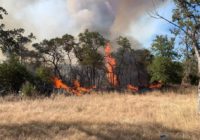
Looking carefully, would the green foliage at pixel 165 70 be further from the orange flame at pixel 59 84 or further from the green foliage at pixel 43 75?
the green foliage at pixel 43 75

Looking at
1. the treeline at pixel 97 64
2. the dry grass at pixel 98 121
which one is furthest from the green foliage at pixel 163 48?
the dry grass at pixel 98 121

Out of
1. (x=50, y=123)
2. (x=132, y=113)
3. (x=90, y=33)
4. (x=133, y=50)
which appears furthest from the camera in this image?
(x=133, y=50)

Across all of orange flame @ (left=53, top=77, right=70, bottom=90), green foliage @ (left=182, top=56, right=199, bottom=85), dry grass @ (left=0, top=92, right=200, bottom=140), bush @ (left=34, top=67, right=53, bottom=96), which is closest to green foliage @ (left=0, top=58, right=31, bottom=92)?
bush @ (left=34, top=67, right=53, bottom=96)

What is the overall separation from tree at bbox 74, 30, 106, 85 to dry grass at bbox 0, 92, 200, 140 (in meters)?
19.7

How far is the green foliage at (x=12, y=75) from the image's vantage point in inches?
1387

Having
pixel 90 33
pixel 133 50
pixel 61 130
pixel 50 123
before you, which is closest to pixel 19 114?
pixel 50 123

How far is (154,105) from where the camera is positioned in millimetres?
22312

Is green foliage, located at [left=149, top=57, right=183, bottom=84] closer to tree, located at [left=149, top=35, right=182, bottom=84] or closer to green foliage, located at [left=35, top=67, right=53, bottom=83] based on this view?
tree, located at [left=149, top=35, right=182, bottom=84]

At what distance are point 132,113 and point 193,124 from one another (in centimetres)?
362

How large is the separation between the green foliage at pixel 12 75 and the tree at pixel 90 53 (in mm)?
7716

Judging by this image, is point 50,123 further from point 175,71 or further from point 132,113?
point 175,71

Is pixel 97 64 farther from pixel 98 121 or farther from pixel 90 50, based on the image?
pixel 98 121

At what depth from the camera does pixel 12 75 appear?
3559 centimetres

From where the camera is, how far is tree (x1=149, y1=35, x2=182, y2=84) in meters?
42.8
